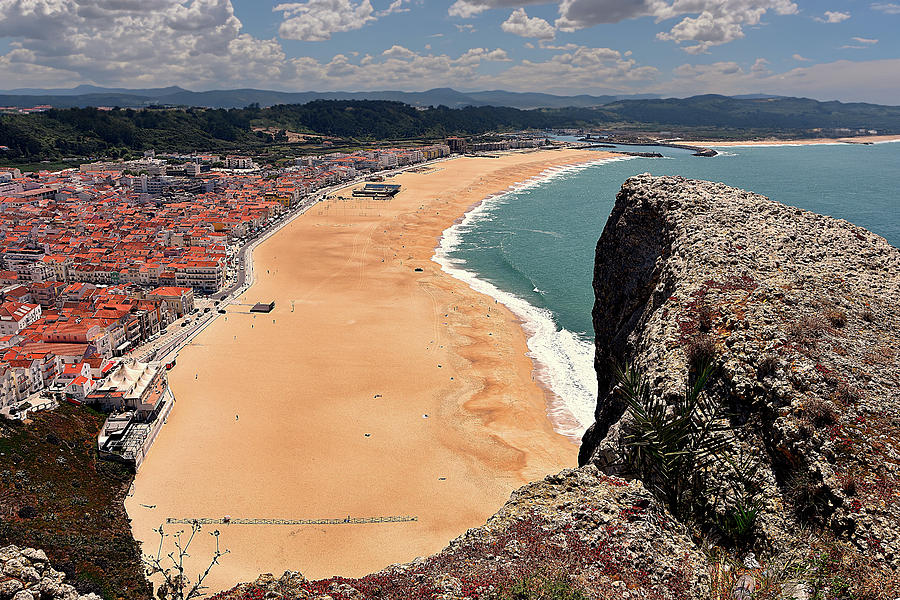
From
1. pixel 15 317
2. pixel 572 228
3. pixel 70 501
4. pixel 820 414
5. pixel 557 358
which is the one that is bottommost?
pixel 70 501

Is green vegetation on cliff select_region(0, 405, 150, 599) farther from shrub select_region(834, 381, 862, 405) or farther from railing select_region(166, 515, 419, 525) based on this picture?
shrub select_region(834, 381, 862, 405)

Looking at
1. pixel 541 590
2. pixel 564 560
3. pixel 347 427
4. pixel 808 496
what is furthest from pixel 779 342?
pixel 347 427

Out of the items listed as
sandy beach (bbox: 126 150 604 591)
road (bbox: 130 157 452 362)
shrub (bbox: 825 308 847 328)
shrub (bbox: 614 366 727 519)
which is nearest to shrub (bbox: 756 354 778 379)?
shrub (bbox: 614 366 727 519)

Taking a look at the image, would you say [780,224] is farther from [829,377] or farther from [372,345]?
[372,345]

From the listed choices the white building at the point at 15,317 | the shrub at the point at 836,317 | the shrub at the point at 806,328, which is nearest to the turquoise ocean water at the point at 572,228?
the shrub at the point at 836,317

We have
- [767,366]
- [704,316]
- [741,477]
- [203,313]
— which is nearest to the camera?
[741,477]

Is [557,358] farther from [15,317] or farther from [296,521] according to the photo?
[15,317]

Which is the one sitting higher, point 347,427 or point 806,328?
point 806,328
